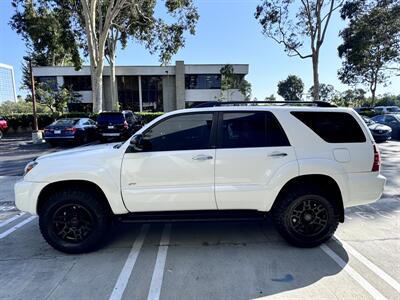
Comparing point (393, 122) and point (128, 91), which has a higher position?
point (128, 91)

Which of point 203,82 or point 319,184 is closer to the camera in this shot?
point 319,184

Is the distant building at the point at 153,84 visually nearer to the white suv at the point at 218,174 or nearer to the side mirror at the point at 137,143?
the white suv at the point at 218,174

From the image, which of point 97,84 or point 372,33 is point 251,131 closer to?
point 97,84

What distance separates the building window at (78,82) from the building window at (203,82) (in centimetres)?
1237

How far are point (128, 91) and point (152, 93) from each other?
3075mm

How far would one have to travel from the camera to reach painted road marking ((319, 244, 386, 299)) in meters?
2.79

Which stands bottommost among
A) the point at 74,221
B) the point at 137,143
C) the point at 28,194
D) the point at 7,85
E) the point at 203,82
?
the point at 74,221

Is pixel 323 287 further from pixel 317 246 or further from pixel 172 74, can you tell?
pixel 172 74

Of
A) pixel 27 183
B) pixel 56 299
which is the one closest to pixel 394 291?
pixel 56 299

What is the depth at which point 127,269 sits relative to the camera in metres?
3.30

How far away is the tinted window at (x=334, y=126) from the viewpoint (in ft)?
12.3

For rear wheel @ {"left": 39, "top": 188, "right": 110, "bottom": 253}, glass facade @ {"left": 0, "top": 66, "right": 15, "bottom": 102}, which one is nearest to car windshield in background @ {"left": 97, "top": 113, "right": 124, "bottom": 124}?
rear wheel @ {"left": 39, "top": 188, "right": 110, "bottom": 253}

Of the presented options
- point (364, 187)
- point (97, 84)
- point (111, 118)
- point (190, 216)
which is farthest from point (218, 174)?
point (97, 84)

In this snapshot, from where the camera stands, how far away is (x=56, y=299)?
2.78 m
